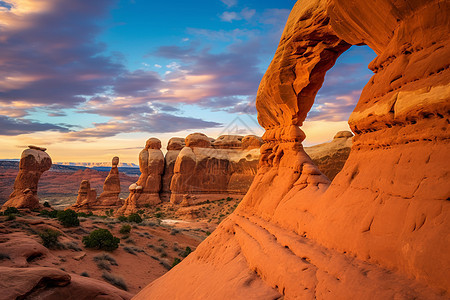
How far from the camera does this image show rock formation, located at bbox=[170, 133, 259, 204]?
35562mm

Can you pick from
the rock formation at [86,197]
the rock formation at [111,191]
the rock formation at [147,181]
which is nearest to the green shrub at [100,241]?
the rock formation at [147,181]

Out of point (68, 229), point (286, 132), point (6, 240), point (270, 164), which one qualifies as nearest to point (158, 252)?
point (68, 229)

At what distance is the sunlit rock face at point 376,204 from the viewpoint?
8.97 feet

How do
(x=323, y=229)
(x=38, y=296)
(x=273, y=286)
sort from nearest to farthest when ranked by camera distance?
1. (x=273, y=286)
2. (x=323, y=229)
3. (x=38, y=296)

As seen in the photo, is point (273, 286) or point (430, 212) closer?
point (430, 212)

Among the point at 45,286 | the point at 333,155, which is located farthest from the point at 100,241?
the point at 333,155

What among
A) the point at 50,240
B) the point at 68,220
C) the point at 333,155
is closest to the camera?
the point at 50,240

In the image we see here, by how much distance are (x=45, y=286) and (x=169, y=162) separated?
114ft

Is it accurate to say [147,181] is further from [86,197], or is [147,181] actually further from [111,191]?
[86,197]

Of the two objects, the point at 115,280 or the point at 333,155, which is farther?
the point at 333,155

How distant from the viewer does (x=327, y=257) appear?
3.68 m

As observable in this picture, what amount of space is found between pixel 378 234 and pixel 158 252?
15.3m

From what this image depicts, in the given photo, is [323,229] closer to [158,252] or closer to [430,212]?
[430,212]

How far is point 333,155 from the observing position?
78.8 feet
